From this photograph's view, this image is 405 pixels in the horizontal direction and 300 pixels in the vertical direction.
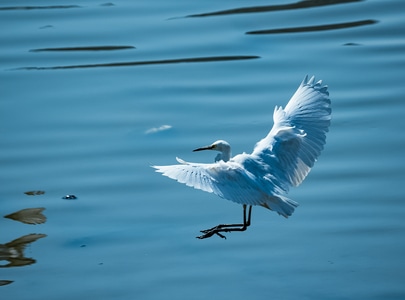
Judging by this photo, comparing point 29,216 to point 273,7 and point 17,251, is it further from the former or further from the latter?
point 273,7

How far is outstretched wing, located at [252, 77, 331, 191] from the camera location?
703 centimetres

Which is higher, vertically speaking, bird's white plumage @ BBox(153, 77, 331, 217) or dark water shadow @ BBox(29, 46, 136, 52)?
dark water shadow @ BBox(29, 46, 136, 52)

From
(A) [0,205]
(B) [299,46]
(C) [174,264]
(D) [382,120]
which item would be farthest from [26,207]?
(B) [299,46]

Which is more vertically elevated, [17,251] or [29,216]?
[29,216]

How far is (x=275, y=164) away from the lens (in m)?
7.01

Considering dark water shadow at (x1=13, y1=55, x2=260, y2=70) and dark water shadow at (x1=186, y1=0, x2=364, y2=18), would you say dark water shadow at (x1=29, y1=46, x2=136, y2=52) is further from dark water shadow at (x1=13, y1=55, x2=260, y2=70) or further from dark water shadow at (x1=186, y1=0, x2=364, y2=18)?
dark water shadow at (x1=186, y1=0, x2=364, y2=18)

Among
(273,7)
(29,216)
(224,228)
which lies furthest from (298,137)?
(273,7)

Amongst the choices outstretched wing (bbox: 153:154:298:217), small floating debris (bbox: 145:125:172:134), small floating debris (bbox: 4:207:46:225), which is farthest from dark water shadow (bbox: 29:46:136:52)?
outstretched wing (bbox: 153:154:298:217)

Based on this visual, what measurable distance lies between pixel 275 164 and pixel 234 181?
55cm

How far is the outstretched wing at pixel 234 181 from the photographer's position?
6.31 meters

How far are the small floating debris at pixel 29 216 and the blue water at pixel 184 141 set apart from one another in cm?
5

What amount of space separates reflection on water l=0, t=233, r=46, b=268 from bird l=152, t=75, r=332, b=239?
5.08 ft

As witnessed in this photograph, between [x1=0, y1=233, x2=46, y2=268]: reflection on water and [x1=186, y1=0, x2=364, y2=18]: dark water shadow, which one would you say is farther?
[x1=186, y1=0, x2=364, y2=18]: dark water shadow

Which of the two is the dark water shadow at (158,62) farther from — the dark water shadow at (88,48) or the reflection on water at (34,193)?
the reflection on water at (34,193)
